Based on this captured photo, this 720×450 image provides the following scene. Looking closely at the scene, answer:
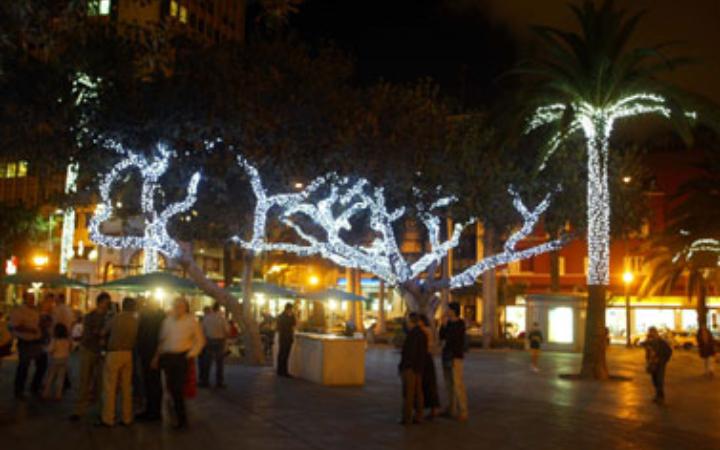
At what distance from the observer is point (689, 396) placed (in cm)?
2064

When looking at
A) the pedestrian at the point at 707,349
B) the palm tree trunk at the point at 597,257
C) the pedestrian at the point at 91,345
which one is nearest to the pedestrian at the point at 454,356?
the pedestrian at the point at 91,345

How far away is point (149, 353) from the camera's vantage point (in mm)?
13281

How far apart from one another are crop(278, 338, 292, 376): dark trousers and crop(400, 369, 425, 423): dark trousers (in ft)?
28.4

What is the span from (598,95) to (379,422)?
14.0 meters

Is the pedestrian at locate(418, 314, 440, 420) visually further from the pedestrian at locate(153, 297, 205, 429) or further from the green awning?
the green awning

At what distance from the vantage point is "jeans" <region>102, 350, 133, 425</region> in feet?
40.4

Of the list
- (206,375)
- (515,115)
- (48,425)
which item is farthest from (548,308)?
(48,425)

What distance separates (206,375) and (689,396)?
1129 cm

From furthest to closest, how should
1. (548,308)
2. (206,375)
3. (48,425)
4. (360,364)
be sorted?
1. (548,308)
2. (360,364)
3. (206,375)
4. (48,425)

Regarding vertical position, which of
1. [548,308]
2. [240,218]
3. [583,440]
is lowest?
[583,440]

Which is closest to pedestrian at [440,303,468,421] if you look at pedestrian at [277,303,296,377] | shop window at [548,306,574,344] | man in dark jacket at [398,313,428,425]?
man in dark jacket at [398,313,428,425]

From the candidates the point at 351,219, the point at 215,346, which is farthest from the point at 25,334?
the point at 351,219

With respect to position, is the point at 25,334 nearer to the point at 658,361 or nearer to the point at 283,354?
the point at 283,354

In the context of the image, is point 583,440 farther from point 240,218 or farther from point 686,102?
point 240,218
